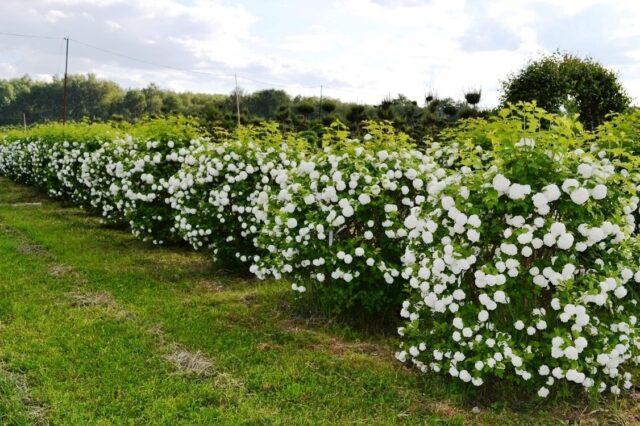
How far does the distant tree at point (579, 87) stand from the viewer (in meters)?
15.1

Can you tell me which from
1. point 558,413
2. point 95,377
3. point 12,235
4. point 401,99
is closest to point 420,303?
point 558,413

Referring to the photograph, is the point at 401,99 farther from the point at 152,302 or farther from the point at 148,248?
the point at 152,302

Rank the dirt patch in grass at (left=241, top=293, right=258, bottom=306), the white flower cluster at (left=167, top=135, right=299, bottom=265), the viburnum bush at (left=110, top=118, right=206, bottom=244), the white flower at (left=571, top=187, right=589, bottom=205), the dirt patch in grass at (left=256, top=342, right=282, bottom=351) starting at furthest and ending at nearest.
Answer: the viburnum bush at (left=110, top=118, right=206, bottom=244) < the white flower cluster at (left=167, top=135, right=299, bottom=265) < the dirt patch in grass at (left=241, top=293, right=258, bottom=306) < the dirt patch in grass at (left=256, top=342, right=282, bottom=351) < the white flower at (left=571, top=187, right=589, bottom=205)

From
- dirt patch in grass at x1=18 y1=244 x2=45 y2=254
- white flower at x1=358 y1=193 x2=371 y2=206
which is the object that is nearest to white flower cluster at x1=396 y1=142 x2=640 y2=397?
white flower at x1=358 y1=193 x2=371 y2=206

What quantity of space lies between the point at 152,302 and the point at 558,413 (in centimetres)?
402

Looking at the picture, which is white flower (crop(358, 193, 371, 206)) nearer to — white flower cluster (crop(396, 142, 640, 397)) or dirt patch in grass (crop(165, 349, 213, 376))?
white flower cluster (crop(396, 142, 640, 397))

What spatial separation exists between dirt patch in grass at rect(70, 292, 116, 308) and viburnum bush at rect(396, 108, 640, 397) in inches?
136

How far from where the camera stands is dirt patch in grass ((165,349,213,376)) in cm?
437

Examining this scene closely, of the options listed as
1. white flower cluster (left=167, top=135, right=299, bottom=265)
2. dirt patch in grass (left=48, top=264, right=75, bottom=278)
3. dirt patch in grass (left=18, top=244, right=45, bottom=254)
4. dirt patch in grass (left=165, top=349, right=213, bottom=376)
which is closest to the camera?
dirt patch in grass (left=165, top=349, right=213, bottom=376)

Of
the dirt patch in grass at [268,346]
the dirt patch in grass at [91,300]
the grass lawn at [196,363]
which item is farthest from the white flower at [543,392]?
the dirt patch in grass at [91,300]

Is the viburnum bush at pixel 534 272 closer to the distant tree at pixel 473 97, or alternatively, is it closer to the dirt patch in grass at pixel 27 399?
the dirt patch in grass at pixel 27 399

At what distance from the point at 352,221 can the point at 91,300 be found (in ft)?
9.57

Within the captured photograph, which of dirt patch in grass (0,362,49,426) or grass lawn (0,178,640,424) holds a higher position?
grass lawn (0,178,640,424)

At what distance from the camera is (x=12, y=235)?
969cm
